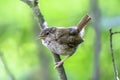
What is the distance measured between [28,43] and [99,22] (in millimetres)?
1418

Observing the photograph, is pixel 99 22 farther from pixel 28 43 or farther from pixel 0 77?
pixel 28 43

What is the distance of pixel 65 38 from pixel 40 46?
175 cm

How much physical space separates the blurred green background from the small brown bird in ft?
2.66

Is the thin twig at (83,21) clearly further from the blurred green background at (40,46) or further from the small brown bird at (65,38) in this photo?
the blurred green background at (40,46)

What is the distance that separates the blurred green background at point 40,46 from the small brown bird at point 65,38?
0.81 meters

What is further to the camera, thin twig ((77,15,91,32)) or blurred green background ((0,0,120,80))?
blurred green background ((0,0,120,80))

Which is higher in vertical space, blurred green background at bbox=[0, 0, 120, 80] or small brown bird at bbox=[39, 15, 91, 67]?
blurred green background at bbox=[0, 0, 120, 80]

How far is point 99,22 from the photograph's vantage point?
294cm

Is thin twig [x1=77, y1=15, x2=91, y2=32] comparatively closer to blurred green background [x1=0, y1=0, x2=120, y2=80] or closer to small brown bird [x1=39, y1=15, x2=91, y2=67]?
small brown bird [x1=39, y1=15, x2=91, y2=67]

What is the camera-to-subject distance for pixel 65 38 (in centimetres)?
273

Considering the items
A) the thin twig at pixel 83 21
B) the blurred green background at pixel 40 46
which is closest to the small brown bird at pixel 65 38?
the thin twig at pixel 83 21

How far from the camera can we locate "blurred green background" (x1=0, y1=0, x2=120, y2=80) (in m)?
3.81

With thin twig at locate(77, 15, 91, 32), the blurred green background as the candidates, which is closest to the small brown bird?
thin twig at locate(77, 15, 91, 32)

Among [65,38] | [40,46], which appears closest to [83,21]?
[65,38]
